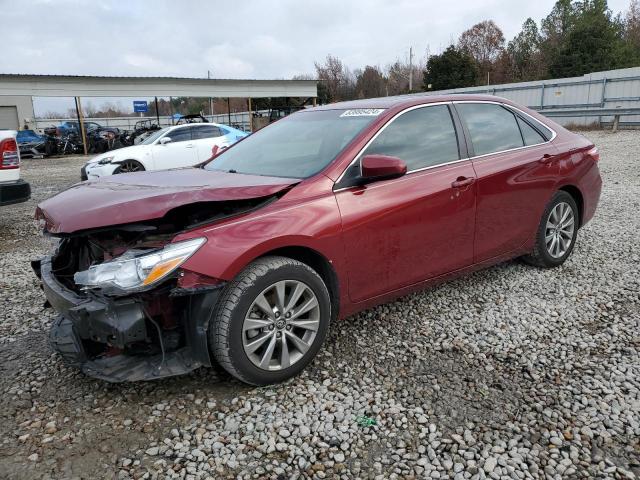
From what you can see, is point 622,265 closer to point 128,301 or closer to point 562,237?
point 562,237

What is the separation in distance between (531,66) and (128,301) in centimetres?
4894

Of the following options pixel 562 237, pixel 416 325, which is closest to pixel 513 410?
pixel 416 325

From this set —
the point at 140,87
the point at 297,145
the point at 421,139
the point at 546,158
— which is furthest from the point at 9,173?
the point at 140,87

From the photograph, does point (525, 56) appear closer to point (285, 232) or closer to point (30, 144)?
point (30, 144)

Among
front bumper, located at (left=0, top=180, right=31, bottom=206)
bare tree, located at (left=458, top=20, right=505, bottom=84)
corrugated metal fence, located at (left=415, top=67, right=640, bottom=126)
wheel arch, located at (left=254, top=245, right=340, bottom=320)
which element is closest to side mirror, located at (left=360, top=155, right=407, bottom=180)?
wheel arch, located at (left=254, top=245, right=340, bottom=320)

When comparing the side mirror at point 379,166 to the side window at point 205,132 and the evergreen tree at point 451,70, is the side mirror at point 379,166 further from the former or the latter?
the evergreen tree at point 451,70

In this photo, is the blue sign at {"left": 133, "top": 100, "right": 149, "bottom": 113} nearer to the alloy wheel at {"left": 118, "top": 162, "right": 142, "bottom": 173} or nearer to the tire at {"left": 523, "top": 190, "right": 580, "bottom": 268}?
the alloy wheel at {"left": 118, "top": 162, "right": 142, "bottom": 173}

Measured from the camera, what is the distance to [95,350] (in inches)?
108

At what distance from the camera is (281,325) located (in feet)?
9.48

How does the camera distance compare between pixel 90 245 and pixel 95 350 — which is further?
pixel 90 245

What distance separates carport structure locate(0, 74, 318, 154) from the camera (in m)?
24.0

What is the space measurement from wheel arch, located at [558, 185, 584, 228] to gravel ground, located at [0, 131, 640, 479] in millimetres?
971

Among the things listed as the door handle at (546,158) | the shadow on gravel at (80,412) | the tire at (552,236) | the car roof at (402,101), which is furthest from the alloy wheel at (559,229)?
the shadow on gravel at (80,412)

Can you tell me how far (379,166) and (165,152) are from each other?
9792mm
